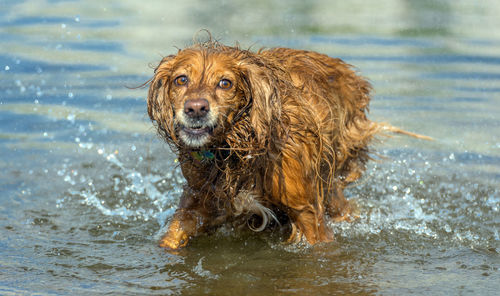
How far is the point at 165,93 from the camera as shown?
5.03 metres

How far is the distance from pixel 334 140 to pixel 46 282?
8.36 feet

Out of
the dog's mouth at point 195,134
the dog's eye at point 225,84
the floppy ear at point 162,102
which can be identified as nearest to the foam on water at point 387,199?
the floppy ear at point 162,102

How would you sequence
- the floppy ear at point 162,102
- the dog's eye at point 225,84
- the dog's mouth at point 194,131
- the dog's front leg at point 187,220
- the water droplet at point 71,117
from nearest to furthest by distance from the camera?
the dog's mouth at point 194,131 → the dog's eye at point 225,84 → the floppy ear at point 162,102 → the dog's front leg at point 187,220 → the water droplet at point 71,117

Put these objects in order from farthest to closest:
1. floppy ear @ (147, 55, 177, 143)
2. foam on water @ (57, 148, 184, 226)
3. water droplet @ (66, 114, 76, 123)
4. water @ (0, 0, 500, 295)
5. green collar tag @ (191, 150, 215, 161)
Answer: water droplet @ (66, 114, 76, 123), foam on water @ (57, 148, 184, 226), water @ (0, 0, 500, 295), green collar tag @ (191, 150, 215, 161), floppy ear @ (147, 55, 177, 143)

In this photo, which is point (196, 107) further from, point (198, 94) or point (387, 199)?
point (387, 199)

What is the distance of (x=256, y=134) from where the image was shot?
499 cm

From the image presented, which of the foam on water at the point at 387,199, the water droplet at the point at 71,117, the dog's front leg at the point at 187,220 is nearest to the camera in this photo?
the dog's front leg at the point at 187,220

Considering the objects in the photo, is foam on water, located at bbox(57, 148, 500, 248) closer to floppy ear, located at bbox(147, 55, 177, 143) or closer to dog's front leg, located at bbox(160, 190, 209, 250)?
dog's front leg, located at bbox(160, 190, 209, 250)

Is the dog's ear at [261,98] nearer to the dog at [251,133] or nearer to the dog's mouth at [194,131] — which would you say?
the dog at [251,133]

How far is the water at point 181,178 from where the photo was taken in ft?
17.9

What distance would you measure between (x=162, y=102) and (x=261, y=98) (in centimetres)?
70

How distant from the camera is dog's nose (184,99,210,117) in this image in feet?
15.1

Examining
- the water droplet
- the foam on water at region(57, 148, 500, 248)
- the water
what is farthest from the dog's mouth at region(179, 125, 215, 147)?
the water droplet

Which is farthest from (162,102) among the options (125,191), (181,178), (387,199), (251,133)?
(387,199)
